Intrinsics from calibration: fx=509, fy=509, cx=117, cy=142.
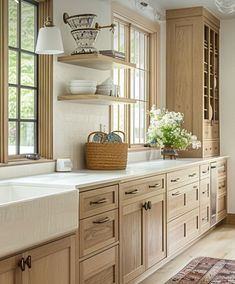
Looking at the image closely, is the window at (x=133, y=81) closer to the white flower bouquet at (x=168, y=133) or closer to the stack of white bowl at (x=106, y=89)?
the white flower bouquet at (x=168, y=133)

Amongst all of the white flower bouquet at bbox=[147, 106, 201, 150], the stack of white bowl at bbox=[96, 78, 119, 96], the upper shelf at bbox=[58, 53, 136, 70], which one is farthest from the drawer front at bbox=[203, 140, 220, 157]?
the stack of white bowl at bbox=[96, 78, 119, 96]

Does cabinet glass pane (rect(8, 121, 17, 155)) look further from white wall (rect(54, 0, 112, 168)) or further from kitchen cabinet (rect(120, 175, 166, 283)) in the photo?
kitchen cabinet (rect(120, 175, 166, 283))

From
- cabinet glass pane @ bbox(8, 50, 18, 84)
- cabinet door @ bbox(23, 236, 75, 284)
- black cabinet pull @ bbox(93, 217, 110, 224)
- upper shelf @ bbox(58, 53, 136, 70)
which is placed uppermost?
upper shelf @ bbox(58, 53, 136, 70)

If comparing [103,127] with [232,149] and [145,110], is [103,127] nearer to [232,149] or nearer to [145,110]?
[145,110]

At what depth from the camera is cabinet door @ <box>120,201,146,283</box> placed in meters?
3.54

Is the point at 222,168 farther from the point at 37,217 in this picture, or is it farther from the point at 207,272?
the point at 37,217

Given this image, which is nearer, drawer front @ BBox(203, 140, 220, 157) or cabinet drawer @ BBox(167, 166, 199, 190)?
cabinet drawer @ BBox(167, 166, 199, 190)

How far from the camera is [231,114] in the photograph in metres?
6.28

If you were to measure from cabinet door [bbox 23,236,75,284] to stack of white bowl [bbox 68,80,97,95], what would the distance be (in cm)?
144

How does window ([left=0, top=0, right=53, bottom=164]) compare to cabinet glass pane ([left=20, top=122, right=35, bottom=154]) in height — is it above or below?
above

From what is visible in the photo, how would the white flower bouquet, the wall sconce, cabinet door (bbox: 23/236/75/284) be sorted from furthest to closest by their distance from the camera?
the white flower bouquet, the wall sconce, cabinet door (bbox: 23/236/75/284)

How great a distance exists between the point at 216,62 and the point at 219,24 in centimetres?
47

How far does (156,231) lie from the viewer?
410cm

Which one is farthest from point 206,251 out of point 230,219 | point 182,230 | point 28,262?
point 28,262
